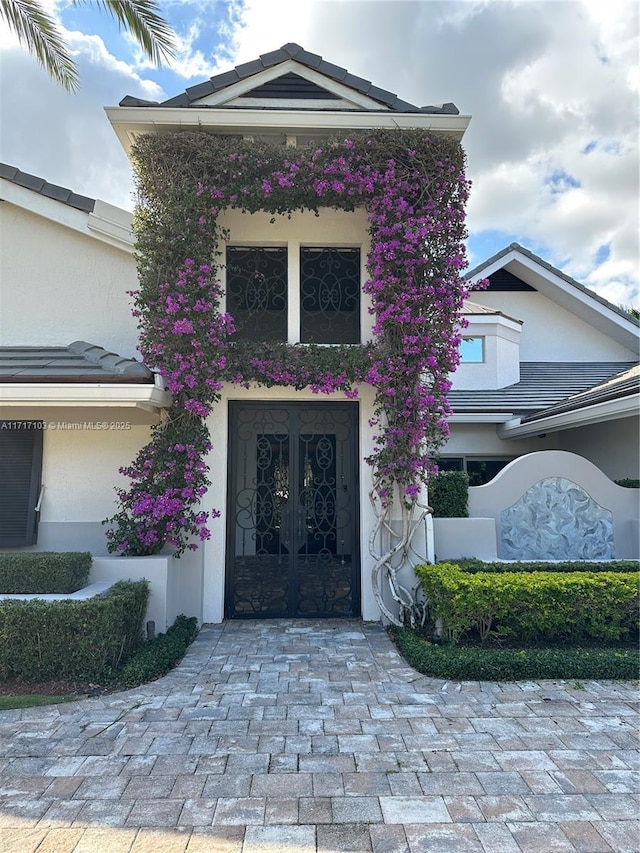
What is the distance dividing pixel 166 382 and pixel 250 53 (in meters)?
6.18

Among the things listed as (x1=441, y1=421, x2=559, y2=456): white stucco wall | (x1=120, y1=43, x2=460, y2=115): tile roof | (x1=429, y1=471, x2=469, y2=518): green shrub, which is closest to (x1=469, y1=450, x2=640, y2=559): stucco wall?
(x1=429, y1=471, x2=469, y2=518): green shrub

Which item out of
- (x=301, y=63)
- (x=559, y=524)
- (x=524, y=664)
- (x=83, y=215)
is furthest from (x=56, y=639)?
(x=301, y=63)

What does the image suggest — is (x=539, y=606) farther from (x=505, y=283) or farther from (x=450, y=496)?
(x=505, y=283)

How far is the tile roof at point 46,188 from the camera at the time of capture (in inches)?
349

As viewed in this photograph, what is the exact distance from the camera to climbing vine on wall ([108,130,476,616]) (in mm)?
7816

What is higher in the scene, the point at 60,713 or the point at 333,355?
the point at 333,355

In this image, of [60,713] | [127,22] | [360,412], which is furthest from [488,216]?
[60,713]

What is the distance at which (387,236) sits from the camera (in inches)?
318

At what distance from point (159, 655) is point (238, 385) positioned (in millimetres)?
4130

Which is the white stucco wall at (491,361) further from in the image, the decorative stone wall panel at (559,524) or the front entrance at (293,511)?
the front entrance at (293,511)

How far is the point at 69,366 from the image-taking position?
7676 mm

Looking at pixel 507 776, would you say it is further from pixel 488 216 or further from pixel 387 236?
pixel 488 216

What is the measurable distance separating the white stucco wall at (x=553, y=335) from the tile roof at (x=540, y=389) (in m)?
0.28

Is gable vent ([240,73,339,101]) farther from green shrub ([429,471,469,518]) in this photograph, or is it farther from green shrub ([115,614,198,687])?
green shrub ([115,614,198,687])
